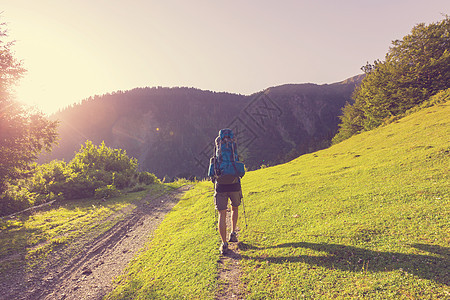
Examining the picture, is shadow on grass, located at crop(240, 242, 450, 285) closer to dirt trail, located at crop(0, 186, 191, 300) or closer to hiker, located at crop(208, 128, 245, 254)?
hiker, located at crop(208, 128, 245, 254)

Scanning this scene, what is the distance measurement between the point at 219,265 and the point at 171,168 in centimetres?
18233

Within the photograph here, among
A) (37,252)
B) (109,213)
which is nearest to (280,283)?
(37,252)

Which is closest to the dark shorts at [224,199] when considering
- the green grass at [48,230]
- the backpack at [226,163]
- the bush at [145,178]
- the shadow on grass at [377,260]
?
the backpack at [226,163]

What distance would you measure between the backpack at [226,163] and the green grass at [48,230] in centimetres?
764

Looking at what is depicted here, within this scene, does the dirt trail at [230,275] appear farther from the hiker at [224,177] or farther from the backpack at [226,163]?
the backpack at [226,163]

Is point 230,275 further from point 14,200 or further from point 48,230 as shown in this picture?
point 14,200

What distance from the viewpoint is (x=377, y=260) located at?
4070 millimetres

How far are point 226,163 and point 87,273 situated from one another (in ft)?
21.2

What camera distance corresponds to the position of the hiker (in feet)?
19.9

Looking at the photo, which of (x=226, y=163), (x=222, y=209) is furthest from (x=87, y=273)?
(x=226, y=163)

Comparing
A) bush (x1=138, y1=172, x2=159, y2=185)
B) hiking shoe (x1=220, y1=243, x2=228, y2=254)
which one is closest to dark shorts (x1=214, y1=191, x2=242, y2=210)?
hiking shoe (x1=220, y1=243, x2=228, y2=254)

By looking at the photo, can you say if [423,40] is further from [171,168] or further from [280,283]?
[171,168]

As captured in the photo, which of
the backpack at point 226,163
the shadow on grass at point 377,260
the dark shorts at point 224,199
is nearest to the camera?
the shadow on grass at point 377,260

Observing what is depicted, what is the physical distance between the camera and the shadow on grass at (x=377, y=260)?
3.43m
